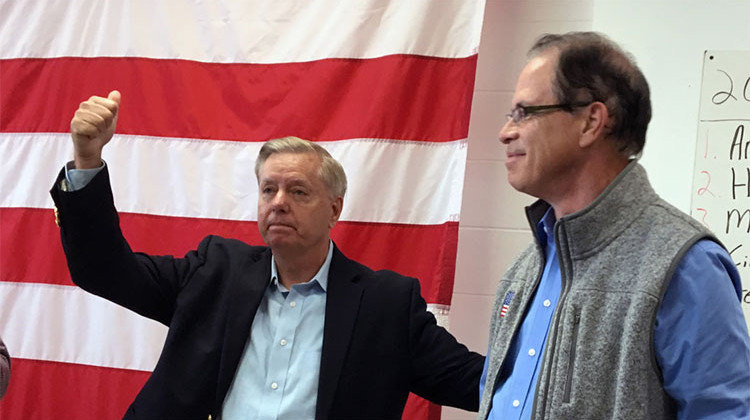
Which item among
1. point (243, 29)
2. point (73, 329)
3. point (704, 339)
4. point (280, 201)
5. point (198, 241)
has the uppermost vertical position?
point (243, 29)

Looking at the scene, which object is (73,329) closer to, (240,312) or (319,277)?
(240,312)

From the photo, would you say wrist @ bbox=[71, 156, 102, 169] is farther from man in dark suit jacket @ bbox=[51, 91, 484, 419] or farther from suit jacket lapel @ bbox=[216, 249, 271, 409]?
suit jacket lapel @ bbox=[216, 249, 271, 409]

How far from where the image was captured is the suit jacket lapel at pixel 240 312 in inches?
81.8

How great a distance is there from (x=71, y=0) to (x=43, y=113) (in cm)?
44

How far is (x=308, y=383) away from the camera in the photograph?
2.07 meters

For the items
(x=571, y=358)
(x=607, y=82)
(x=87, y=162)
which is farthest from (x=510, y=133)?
(x=87, y=162)

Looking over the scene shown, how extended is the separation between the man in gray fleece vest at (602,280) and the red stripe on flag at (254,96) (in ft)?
3.57

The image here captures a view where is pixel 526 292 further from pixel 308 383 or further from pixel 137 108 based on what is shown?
pixel 137 108

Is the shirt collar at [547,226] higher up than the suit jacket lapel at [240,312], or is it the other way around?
the shirt collar at [547,226]

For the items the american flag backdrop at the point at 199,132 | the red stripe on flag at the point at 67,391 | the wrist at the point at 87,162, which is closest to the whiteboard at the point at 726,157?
the american flag backdrop at the point at 199,132

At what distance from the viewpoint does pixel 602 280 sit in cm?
137

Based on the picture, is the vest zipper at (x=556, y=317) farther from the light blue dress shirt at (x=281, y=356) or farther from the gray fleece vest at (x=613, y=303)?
the light blue dress shirt at (x=281, y=356)

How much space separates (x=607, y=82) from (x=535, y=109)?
136 mm

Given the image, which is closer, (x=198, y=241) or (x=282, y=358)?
(x=282, y=358)
